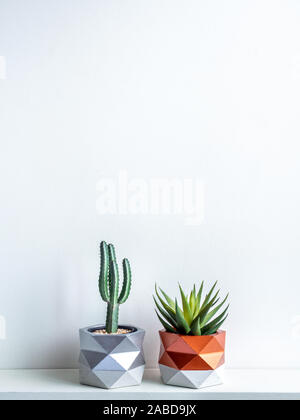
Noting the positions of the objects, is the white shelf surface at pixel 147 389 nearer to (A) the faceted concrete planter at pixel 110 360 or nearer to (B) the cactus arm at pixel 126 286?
(A) the faceted concrete planter at pixel 110 360

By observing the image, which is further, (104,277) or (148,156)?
(148,156)

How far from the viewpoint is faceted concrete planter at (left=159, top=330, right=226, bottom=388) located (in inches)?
46.2

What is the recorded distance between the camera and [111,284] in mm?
1228

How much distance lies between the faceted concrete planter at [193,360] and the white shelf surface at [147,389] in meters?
0.02

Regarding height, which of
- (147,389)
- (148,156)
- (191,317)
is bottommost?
(147,389)

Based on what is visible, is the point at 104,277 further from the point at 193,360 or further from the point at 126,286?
the point at 193,360

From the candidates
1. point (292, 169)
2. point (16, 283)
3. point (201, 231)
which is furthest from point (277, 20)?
point (16, 283)

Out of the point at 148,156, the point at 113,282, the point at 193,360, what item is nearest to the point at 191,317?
the point at 193,360

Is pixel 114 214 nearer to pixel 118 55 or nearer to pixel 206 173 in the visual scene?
pixel 206 173

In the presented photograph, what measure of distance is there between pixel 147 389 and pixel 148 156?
59 centimetres

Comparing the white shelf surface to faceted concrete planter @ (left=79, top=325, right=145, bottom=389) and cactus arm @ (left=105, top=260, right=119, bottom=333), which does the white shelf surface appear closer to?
faceted concrete planter @ (left=79, top=325, right=145, bottom=389)

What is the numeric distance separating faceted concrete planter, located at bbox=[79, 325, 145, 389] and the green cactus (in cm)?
6

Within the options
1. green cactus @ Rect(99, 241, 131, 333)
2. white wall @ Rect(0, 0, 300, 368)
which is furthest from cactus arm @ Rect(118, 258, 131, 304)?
white wall @ Rect(0, 0, 300, 368)
